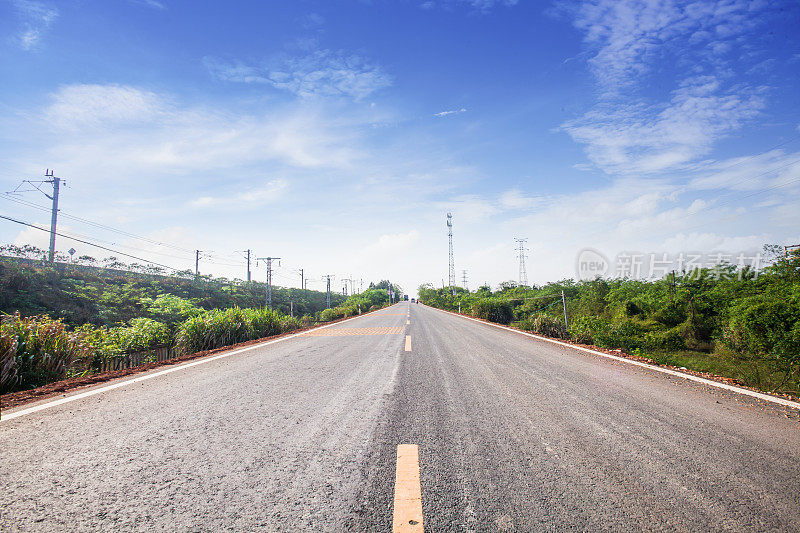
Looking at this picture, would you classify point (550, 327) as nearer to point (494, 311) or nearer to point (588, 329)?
point (588, 329)

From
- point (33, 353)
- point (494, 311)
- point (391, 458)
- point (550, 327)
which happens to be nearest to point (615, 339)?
point (550, 327)

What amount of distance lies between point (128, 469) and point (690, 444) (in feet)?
12.7

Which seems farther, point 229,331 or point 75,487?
point 229,331

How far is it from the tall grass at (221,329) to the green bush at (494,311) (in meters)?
14.8

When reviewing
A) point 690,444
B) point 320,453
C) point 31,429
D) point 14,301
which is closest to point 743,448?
point 690,444

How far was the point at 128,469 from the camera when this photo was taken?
2.00m

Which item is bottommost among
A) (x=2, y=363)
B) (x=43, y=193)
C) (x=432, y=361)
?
(x=432, y=361)

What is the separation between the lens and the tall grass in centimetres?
882

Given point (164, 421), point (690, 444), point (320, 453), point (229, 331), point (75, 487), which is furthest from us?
point (229, 331)

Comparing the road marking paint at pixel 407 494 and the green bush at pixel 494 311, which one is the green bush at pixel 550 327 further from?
the road marking paint at pixel 407 494

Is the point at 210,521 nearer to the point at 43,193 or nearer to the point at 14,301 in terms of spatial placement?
the point at 14,301

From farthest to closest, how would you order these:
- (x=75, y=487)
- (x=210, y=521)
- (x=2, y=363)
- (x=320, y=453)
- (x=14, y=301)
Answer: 1. (x=14, y=301)
2. (x=2, y=363)
3. (x=320, y=453)
4. (x=75, y=487)
5. (x=210, y=521)

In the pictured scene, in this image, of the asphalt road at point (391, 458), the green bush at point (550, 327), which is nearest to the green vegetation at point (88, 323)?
the asphalt road at point (391, 458)

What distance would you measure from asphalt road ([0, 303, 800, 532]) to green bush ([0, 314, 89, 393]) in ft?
5.49
